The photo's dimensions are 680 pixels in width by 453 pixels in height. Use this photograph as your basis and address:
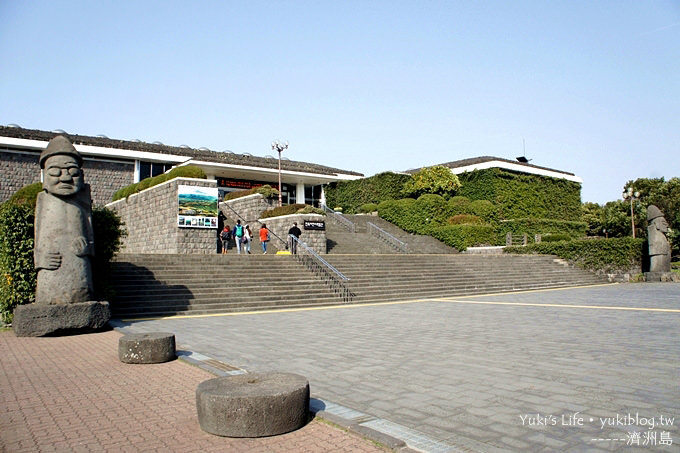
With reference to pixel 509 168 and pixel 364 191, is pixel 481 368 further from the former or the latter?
pixel 509 168

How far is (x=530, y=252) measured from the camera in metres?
28.8

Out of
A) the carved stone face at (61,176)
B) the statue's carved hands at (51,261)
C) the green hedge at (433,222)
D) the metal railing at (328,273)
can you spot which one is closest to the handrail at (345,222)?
the green hedge at (433,222)

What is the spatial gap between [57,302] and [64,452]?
6.48 metres

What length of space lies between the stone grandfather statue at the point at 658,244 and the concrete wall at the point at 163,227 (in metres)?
20.9

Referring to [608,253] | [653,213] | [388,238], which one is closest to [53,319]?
[388,238]

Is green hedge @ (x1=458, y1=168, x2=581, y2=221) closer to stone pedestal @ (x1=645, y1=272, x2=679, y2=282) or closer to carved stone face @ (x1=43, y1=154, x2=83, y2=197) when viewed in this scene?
stone pedestal @ (x1=645, y1=272, x2=679, y2=282)

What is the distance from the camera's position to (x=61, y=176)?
31.1 ft

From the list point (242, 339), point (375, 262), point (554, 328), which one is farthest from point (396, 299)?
point (242, 339)

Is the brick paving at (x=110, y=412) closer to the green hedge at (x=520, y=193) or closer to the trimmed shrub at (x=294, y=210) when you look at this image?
the trimmed shrub at (x=294, y=210)

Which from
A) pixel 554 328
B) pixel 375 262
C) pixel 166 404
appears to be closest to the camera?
pixel 166 404

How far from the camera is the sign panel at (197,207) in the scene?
780 inches

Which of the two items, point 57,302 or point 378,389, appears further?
point 57,302

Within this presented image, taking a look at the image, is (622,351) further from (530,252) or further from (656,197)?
(656,197)

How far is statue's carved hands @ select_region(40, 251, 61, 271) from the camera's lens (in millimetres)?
9133
